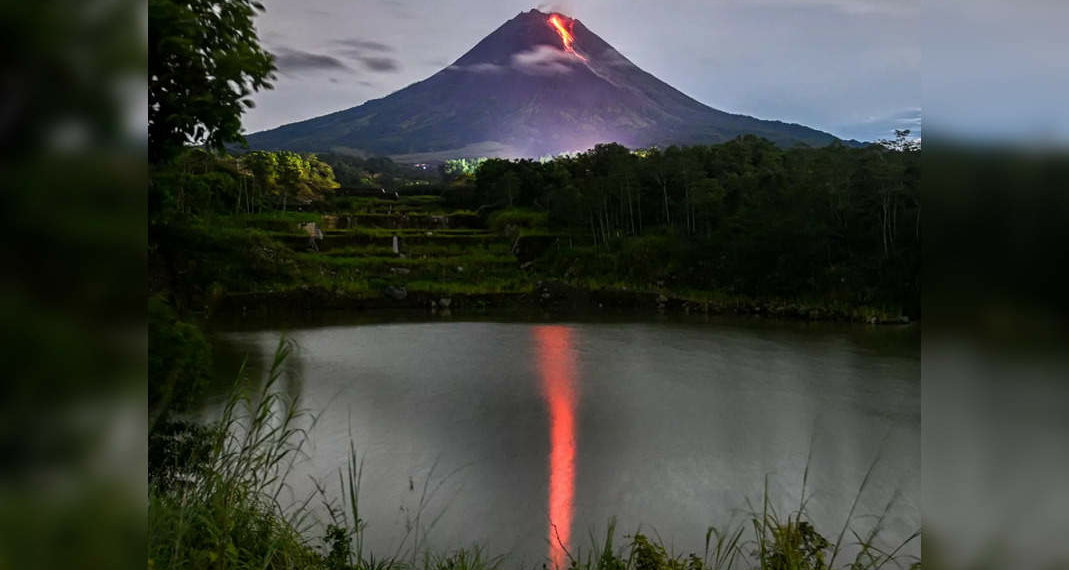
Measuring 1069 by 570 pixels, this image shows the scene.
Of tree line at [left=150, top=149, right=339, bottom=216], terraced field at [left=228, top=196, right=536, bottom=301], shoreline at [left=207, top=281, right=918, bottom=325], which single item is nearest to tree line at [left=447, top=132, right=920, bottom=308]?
shoreline at [left=207, top=281, right=918, bottom=325]

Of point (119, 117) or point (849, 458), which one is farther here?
point (849, 458)

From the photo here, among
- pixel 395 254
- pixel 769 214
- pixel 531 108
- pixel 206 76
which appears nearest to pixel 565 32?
pixel 531 108

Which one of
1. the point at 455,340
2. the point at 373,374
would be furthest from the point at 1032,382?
the point at 455,340

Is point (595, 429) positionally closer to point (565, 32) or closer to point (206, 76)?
point (206, 76)

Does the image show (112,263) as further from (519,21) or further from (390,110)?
(519,21)

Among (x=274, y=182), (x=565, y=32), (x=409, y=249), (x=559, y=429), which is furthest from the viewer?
(x=565, y=32)

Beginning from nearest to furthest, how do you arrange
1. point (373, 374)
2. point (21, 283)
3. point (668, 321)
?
point (21, 283)
point (373, 374)
point (668, 321)
